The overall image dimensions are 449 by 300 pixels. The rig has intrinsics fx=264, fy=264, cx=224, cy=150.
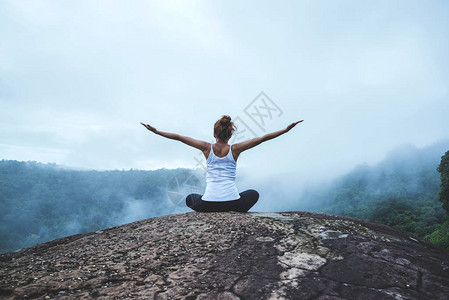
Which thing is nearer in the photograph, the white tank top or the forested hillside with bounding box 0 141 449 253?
the white tank top

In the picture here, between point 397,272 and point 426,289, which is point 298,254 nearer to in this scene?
point 397,272

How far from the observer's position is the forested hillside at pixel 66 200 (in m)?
65.6

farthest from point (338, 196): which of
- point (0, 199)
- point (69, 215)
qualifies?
point (0, 199)

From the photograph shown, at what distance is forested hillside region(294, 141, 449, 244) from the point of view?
3212cm

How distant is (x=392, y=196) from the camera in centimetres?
5178

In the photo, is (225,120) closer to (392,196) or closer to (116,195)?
(392,196)

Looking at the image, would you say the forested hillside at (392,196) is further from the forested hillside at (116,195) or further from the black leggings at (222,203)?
the black leggings at (222,203)

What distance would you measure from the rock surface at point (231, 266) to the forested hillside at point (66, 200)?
69.9 metres

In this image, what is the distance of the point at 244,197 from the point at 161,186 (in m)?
94.5

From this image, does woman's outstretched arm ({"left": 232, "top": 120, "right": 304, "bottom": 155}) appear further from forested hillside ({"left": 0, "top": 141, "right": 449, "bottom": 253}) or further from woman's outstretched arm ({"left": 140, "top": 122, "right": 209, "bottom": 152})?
forested hillside ({"left": 0, "top": 141, "right": 449, "bottom": 253})

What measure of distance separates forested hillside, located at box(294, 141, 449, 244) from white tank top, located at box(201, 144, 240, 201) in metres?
27.9

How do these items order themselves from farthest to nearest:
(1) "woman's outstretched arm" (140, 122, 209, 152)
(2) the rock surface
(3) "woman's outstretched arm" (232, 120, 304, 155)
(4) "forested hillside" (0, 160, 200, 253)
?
(4) "forested hillside" (0, 160, 200, 253), (1) "woman's outstretched arm" (140, 122, 209, 152), (3) "woman's outstretched arm" (232, 120, 304, 155), (2) the rock surface

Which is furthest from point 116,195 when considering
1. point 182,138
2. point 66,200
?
point 182,138

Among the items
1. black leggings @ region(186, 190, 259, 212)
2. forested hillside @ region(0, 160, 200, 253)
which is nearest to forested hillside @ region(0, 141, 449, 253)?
forested hillside @ region(0, 160, 200, 253)
